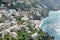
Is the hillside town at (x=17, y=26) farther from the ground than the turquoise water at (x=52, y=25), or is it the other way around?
the turquoise water at (x=52, y=25)

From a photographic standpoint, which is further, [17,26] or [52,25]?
[52,25]

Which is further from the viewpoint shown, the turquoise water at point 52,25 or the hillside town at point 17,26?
the turquoise water at point 52,25

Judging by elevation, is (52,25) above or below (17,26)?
above

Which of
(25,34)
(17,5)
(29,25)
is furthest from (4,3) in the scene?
(25,34)

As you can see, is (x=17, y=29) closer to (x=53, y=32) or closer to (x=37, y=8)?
(x=53, y=32)

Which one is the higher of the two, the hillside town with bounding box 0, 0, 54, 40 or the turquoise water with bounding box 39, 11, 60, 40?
the turquoise water with bounding box 39, 11, 60, 40

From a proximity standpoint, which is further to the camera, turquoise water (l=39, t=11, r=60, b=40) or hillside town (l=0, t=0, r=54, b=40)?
turquoise water (l=39, t=11, r=60, b=40)

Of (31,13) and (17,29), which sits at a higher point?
(31,13)

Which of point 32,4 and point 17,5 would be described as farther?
point 32,4
